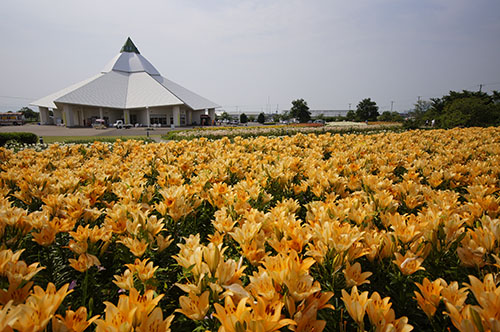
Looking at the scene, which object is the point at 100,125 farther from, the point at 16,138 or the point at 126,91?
the point at 16,138

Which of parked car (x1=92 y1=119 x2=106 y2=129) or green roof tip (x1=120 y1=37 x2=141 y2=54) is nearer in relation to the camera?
parked car (x1=92 y1=119 x2=106 y2=129)

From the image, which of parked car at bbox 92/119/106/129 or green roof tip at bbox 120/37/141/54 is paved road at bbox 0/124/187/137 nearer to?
parked car at bbox 92/119/106/129

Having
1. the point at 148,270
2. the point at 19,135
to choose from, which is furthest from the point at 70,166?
the point at 19,135

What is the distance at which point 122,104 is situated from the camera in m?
44.3

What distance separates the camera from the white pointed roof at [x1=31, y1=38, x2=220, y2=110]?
42844 millimetres

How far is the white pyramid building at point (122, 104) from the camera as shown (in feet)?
138

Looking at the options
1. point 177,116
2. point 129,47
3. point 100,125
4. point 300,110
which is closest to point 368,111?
point 300,110

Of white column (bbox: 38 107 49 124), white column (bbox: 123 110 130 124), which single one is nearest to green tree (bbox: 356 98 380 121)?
white column (bbox: 123 110 130 124)

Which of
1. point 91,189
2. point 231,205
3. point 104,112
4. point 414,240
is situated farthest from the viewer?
point 104,112

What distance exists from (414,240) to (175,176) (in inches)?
79.5

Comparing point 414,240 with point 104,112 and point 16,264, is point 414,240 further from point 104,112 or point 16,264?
point 104,112

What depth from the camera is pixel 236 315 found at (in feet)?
2.71

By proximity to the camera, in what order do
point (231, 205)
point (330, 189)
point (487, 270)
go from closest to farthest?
1. point (487, 270)
2. point (231, 205)
3. point (330, 189)

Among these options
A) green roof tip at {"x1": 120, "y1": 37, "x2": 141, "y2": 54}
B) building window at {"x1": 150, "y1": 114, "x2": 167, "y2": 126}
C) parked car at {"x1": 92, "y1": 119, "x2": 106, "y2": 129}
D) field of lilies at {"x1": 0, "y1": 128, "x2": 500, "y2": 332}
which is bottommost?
field of lilies at {"x1": 0, "y1": 128, "x2": 500, "y2": 332}
